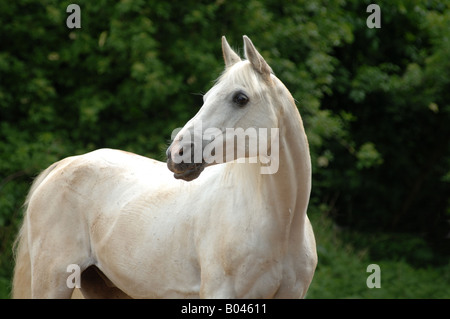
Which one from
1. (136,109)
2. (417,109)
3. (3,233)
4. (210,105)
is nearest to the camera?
(210,105)

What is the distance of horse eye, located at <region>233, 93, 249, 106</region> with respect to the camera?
2.97m

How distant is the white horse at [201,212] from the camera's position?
3002 millimetres

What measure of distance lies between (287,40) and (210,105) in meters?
6.02

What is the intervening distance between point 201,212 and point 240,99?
665mm

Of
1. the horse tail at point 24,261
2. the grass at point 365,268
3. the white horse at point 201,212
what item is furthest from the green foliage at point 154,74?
the white horse at point 201,212

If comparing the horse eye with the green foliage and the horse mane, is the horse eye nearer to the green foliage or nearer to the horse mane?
the horse mane

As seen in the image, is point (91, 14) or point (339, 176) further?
point (339, 176)

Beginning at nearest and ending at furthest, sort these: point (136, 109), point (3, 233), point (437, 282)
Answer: point (3, 233)
point (136, 109)
point (437, 282)

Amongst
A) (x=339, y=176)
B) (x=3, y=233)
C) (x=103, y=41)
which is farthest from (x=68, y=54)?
(x=339, y=176)

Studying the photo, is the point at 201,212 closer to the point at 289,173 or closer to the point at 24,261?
the point at 289,173

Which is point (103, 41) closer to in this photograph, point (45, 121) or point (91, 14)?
point (91, 14)

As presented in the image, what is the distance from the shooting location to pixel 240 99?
117 inches

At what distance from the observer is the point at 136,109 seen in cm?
833

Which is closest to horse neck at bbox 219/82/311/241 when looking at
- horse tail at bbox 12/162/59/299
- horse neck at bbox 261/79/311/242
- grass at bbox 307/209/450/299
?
horse neck at bbox 261/79/311/242
